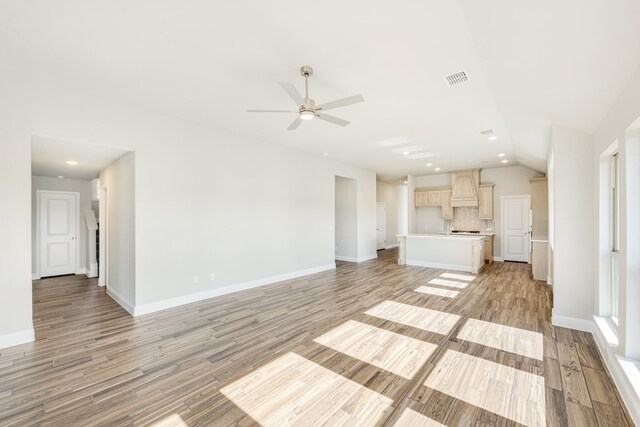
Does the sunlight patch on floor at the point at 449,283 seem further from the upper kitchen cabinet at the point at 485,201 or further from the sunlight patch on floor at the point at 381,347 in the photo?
the upper kitchen cabinet at the point at 485,201

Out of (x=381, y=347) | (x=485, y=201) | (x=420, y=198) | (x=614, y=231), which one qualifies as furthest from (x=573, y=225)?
(x=420, y=198)

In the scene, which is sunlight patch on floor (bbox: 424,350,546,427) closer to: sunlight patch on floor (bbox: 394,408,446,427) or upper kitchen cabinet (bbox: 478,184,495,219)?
sunlight patch on floor (bbox: 394,408,446,427)

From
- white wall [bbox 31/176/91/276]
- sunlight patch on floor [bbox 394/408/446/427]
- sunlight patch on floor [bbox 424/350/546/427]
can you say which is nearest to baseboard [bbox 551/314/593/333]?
sunlight patch on floor [bbox 424/350/546/427]

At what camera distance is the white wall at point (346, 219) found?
834cm

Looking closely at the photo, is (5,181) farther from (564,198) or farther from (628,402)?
(564,198)

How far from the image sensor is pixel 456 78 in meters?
2.98

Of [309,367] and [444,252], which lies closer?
[309,367]

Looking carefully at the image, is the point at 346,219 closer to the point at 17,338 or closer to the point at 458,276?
the point at 458,276

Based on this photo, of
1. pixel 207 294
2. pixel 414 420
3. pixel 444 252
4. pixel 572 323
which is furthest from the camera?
pixel 444 252

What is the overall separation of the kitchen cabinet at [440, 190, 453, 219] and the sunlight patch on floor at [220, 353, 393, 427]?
8143 millimetres

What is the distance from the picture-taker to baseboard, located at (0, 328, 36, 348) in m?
2.92

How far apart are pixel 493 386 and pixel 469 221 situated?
7.99 m

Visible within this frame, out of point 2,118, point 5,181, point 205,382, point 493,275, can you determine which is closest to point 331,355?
point 205,382

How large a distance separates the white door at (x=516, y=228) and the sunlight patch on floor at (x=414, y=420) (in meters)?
8.42
